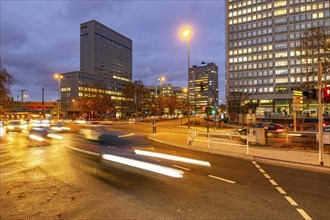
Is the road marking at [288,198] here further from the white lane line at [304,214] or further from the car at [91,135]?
the car at [91,135]

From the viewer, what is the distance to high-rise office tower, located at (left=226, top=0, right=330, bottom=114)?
101562mm

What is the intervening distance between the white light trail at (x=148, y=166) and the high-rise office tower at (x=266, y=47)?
90318 millimetres

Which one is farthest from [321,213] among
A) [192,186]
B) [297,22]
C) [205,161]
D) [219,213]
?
[297,22]

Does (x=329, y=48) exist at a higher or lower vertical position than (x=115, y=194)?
higher

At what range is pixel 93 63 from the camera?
17275 cm

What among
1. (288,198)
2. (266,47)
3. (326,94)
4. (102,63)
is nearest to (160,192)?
(288,198)

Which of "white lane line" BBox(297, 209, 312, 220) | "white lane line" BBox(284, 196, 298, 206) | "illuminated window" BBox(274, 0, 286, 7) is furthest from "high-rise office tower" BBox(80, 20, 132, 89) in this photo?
"white lane line" BBox(297, 209, 312, 220)

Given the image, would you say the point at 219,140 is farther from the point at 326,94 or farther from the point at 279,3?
the point at 279,3

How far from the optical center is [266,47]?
107375 mm

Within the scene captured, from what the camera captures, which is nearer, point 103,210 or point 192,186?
point 103,210

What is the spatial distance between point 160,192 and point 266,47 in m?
111

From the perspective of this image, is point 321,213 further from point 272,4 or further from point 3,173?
point 272,4

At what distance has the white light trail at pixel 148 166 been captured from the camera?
1013 centimetres

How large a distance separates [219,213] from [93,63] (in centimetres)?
17639
